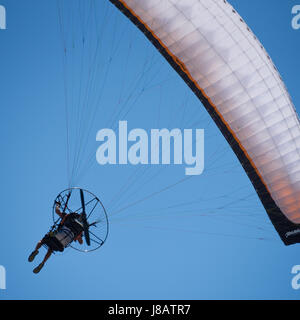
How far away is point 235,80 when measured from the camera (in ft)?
40.5

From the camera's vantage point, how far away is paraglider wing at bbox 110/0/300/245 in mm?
11969

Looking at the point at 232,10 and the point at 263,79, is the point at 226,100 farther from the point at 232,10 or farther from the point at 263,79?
the point at 232,10

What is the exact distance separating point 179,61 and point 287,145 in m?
3.94

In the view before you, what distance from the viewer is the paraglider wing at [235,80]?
11969 millimetres

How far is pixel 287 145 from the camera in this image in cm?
1279

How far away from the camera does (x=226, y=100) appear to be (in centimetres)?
Answer: 1251

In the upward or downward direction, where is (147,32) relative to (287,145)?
upward
